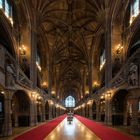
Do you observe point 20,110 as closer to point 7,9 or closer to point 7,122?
point 7,122

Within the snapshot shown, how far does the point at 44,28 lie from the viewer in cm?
3919

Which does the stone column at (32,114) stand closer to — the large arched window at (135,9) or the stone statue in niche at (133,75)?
the stone statue in niche at (133,75)

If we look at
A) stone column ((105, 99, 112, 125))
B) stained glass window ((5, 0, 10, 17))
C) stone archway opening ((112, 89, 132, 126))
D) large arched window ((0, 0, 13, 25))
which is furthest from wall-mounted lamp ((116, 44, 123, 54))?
stained glass window ((5, 0, 10, 17))

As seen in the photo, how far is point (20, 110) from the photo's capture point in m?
25.2

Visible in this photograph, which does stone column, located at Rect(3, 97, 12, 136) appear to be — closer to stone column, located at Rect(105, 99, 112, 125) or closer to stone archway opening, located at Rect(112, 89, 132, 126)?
stone archway opening, located at Rect(112, 89, 132, 126)

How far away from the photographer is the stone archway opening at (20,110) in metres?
24.6

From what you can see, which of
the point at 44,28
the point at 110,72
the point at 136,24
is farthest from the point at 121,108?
the point at 44,28

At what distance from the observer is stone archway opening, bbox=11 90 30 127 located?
2458 centimetres

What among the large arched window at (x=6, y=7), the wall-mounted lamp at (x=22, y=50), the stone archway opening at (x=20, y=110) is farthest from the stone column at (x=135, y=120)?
the wall-mounted lamp at (x=22, y=50)

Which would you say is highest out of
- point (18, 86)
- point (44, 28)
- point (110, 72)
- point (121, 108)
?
point (44, 28)

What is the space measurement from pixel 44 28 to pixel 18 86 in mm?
20996

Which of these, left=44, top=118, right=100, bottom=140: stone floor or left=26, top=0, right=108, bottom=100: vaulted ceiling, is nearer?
left=44, top=118, right=100, bottom=140: stone floor

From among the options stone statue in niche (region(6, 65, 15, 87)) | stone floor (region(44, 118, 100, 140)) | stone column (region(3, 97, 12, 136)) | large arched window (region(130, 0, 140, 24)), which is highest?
large arched window (region(130, 0, 140, 24))

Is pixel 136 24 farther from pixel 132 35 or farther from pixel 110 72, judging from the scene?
pixel 110 72
